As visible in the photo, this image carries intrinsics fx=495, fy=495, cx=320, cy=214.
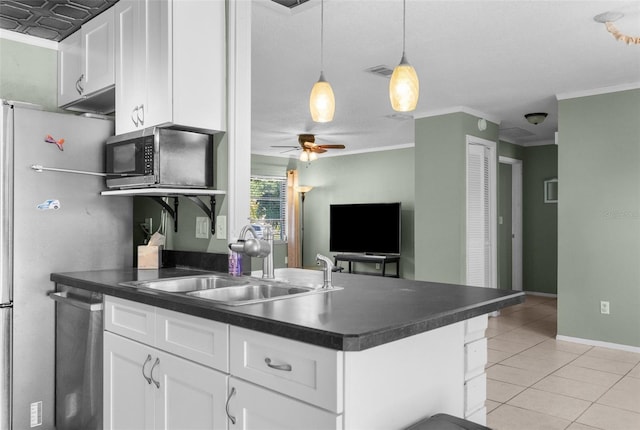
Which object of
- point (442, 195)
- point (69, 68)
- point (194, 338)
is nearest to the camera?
point (194, 338)

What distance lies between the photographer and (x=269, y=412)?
1.47m

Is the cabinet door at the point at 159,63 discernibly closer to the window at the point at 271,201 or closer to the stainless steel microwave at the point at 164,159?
the stainless steel microwave at the point at 164,159

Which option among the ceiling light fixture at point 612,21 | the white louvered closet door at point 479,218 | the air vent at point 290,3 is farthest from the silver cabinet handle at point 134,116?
the white louvered closet door at point 479,218

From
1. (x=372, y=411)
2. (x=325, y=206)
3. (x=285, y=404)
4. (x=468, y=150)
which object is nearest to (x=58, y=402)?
(x=285, y=404)

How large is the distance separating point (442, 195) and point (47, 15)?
4.19 metres

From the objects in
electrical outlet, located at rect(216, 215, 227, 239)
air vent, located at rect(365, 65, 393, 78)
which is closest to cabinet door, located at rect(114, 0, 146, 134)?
electrical outlet, located at rect(216, 215, 227, 239)

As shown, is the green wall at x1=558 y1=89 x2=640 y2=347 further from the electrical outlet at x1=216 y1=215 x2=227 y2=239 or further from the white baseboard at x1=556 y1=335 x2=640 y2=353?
the electrical outlet at x1=216 y1=215 x2=227 y2=239

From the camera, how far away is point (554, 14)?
121 inches

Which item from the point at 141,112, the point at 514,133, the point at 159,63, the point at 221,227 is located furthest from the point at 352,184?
the point at 159,63

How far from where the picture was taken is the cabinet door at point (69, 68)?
2.98m

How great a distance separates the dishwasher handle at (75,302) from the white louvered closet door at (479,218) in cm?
427

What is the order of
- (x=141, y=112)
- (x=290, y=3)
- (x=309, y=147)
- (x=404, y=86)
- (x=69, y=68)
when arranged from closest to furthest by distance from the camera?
1. (x=404, y=86)
2. (x=141, y=112)
3. (x=290, y=3)
4. (x=69, y=68)
5. (x=309, y=147)

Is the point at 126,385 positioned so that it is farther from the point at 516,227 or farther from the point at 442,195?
the point at 516,227

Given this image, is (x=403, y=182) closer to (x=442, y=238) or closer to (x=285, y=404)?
(x=442, y=238)
